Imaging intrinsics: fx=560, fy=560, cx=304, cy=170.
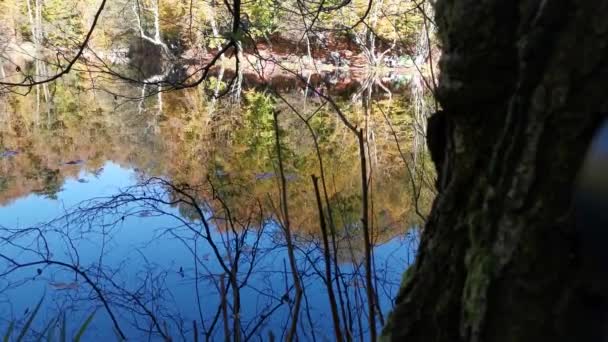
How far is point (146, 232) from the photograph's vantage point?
5211mm

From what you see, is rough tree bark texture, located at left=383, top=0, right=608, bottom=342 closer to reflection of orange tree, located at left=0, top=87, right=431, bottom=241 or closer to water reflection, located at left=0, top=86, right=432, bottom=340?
water reflection, located at left=0, top=86, right=432, bottom=340

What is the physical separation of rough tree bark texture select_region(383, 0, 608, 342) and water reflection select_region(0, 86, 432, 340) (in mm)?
504

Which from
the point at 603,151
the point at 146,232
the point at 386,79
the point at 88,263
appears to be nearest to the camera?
the point at 603,151

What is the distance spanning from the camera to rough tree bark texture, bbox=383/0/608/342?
57cm

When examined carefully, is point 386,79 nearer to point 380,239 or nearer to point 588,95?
point 380,239

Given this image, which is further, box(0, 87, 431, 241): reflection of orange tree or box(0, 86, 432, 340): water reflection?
box(0, 87, 431, 241): reflection of orange tree

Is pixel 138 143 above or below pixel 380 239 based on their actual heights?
above

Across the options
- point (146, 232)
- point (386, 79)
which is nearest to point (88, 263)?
point (146, 232)

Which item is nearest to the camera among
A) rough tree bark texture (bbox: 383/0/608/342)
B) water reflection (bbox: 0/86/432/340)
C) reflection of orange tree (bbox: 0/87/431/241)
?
rough tree bark texture (bbox: 383/0/608/342)

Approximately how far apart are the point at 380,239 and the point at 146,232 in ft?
7.16

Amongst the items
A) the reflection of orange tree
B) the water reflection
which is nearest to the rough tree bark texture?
the water reflection

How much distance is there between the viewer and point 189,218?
15.7ft

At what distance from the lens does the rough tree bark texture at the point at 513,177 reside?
22.6 inches

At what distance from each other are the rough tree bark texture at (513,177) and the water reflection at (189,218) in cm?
50
